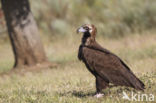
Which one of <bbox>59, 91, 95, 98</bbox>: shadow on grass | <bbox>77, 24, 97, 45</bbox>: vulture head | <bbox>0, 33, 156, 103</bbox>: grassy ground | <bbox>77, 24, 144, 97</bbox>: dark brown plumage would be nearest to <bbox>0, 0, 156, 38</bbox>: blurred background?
<bbox>0, 33, 156, 103</bbox>: grassy ground

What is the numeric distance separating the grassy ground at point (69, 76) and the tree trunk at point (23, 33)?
0.94 m

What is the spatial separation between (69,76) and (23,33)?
3295 millimetres

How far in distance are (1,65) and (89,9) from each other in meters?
6.99

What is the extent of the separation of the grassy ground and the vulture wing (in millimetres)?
355

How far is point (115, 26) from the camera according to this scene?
784 inches

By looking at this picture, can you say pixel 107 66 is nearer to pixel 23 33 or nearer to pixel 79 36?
pixel 23 33

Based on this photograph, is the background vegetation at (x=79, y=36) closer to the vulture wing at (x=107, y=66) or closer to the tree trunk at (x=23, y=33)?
the tree trunk at (x=23, y=33)

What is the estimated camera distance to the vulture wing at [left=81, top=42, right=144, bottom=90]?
7410mm

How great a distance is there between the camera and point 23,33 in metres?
14.0

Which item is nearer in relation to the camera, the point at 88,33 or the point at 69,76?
the point at 88,33

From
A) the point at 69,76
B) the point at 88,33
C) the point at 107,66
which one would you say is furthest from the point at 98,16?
the point at 107,66

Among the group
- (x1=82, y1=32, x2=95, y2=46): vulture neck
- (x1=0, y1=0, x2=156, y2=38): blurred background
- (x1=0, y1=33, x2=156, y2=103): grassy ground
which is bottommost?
(x1=0, y1=33, x2=156, y2=103): grassy ground

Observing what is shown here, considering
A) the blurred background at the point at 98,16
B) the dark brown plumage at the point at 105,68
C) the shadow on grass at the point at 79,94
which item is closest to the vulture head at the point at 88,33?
the dark brown plumage at the point at 105,68

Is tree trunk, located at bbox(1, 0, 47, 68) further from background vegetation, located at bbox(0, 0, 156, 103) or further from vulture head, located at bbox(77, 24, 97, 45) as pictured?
vulture head, located at bbox(77, 24, 97, 45)
